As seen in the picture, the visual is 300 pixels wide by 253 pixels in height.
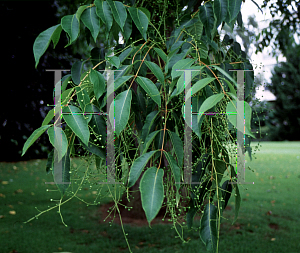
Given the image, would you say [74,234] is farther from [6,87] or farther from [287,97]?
[287,97]

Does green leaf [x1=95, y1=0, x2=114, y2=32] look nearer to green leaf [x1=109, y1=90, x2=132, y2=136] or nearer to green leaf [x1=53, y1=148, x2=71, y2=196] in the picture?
green leaf [x1=109, y1=90, x2=132, y2=136]

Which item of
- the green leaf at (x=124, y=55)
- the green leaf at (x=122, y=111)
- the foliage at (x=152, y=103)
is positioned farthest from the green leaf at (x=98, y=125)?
the green leaf at (x=124, y=55)

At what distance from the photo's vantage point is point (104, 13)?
869 mm

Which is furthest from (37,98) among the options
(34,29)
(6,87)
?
(34,29)

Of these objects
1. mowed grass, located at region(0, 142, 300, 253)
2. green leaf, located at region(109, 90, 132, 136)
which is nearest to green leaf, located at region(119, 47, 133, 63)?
green leaf, located at region(109, 90, 132, 136)

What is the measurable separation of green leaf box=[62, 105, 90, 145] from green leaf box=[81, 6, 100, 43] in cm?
27

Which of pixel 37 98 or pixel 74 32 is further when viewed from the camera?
pixel 37 98

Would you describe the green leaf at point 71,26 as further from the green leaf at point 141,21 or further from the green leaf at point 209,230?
the green leaf at point 209,230

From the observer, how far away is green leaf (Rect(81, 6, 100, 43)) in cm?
85

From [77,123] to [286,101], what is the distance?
678 inches

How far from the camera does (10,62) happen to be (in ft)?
10.6

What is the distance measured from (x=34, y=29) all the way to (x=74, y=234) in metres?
2.34

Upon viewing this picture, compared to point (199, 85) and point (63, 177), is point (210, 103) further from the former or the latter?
point (63, 177)

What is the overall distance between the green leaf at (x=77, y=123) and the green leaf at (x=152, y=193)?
18 centimetres
